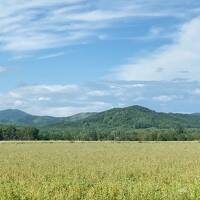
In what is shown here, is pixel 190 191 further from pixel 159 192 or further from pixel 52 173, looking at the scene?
pixel 52 173

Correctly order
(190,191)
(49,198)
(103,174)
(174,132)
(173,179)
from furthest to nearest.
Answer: (174,132)
(103,174)
(173,179)
(190,191)
(49,198)

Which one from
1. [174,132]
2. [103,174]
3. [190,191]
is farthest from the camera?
[174,132]

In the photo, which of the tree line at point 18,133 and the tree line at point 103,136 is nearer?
the tree line at point 103,136

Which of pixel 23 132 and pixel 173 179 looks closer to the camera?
pixel 173 179

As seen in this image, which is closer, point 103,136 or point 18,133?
point 18,133

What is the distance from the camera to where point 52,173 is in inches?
1021

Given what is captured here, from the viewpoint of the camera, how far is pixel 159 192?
16562mm

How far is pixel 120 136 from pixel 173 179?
123903mm

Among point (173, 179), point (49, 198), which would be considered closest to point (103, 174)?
point (173, 179)

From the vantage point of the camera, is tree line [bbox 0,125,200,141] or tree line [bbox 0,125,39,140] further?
tree line [bbox 0,125,39,140]

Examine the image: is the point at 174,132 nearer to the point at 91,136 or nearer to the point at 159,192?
the point at 91,136

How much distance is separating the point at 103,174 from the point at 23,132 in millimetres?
125714

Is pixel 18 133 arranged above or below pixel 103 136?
above

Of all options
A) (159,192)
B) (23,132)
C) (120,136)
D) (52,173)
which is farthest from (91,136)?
(159,192)
